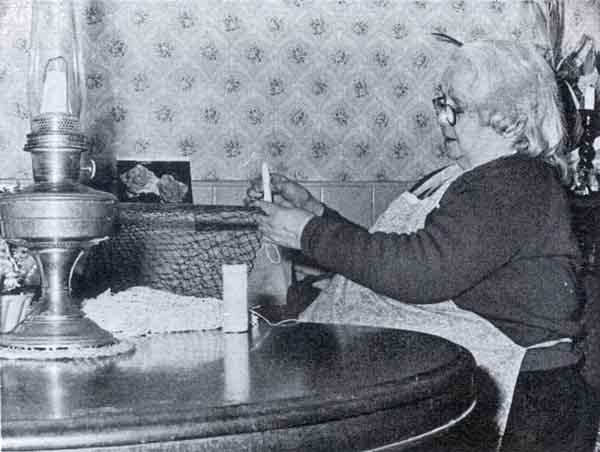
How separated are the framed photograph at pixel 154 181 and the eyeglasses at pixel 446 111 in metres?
1.54

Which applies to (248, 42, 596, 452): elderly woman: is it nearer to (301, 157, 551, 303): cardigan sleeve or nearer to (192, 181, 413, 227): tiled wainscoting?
(301, 157, 551, 303): cardigan sleeve

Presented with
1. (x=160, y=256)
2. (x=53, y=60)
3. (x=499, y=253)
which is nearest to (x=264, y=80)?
(x=160, y=256)

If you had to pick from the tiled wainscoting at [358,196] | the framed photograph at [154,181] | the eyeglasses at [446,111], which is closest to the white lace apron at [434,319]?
the eyeglasses at [446,111]

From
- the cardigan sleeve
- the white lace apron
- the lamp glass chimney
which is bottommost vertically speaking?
the white lace apron

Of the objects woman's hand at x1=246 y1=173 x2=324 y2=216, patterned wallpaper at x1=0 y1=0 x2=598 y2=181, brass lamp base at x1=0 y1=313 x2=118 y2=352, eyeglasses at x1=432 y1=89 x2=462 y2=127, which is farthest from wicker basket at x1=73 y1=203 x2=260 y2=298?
patterned wallpaper at x1=0 y1=0 x2=598 y2=181

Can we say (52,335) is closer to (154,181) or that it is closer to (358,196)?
(154,181)

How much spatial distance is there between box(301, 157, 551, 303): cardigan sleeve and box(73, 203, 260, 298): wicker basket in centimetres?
39

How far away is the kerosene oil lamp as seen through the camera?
108cm

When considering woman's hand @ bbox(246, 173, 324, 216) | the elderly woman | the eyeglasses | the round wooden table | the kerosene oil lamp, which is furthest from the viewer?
woman's hand @ bbox(246, 173, 324, 216)

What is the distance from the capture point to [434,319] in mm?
1660

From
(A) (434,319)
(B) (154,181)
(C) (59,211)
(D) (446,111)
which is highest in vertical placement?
(D) (446,111)

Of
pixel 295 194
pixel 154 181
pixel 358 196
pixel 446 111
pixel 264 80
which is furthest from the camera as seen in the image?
pixel 358 196

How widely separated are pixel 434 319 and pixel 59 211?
0.84 meters

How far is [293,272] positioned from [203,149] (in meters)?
0.75
